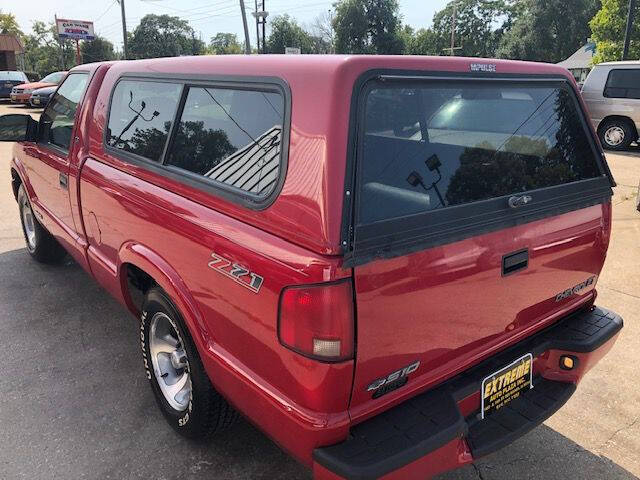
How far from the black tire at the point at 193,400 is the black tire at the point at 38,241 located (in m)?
2.55

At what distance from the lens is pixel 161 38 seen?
71.2 meters

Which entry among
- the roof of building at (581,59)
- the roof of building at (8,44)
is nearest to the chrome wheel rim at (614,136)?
the roof of building at (581,59)

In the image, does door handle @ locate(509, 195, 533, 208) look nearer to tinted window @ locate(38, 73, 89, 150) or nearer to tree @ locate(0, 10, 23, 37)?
tinted window @ locate(38, 73, 89, 150)

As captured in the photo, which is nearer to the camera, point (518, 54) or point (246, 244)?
point (246, 244)

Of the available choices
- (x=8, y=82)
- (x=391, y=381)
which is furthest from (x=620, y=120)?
(x=8, y=82)

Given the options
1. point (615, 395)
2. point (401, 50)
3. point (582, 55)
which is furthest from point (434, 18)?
point (615, 395)

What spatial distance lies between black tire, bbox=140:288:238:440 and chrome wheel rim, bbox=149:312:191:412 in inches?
1.2

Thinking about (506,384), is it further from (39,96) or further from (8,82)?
(8,82)

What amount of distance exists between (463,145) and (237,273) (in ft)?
3.41

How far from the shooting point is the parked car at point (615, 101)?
474 inches

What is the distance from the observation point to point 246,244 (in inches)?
72.8

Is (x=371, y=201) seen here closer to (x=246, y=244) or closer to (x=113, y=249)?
(x=246, y=244)

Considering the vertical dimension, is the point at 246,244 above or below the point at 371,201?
below

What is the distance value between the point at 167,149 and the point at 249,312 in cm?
105
